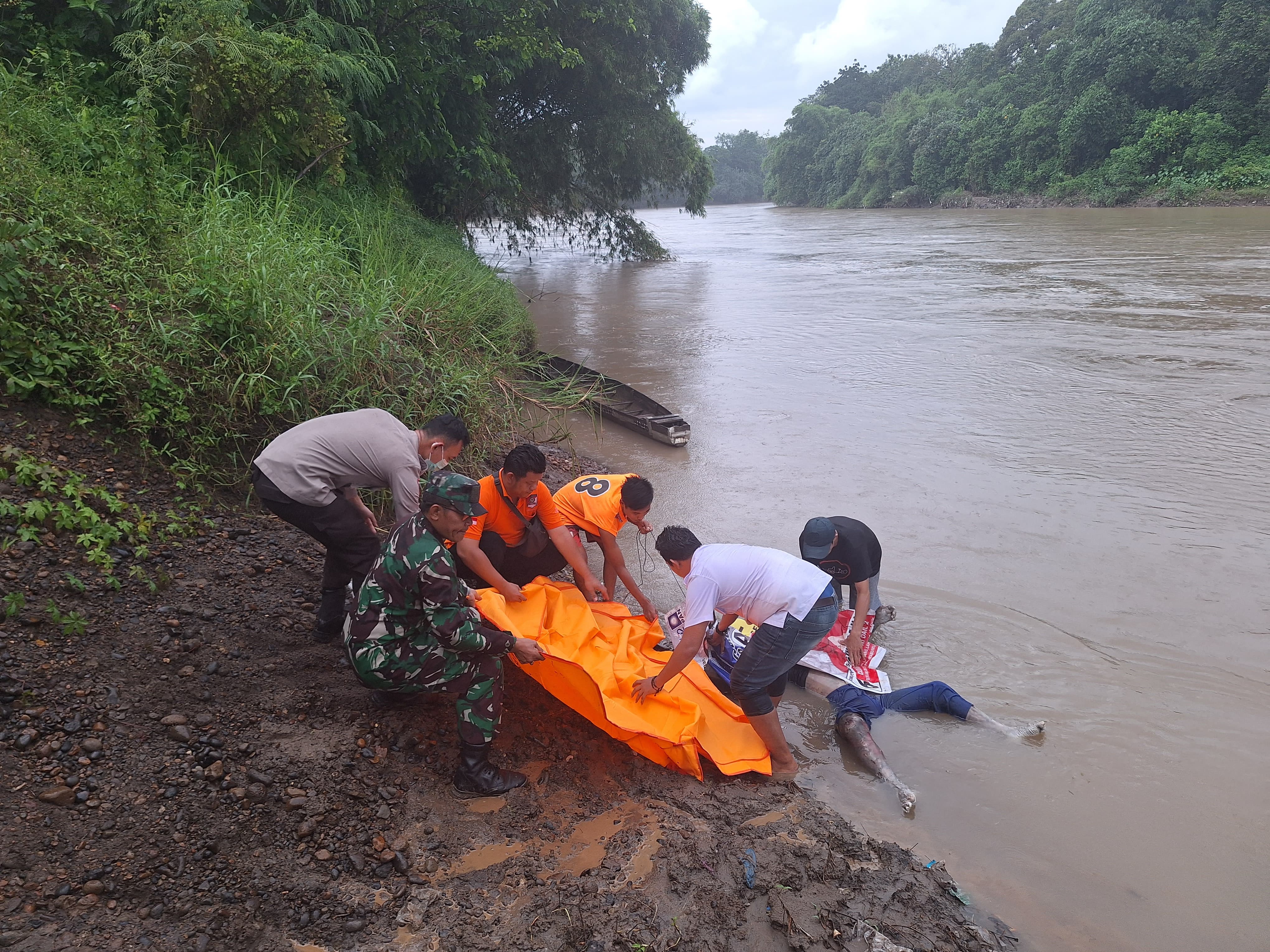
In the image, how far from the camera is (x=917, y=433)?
26.5 ft

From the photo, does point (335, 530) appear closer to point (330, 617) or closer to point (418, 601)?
point (330, 617)

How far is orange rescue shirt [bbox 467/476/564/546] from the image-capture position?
4078 millimetres

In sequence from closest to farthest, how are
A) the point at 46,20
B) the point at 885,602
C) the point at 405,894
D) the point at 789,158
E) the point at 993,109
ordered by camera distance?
the point at 405,894, the point at 885,602, the point at 46,20, the point at 993,109, the point at 789,158

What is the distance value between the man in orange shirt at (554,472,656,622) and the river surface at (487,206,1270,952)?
116 centimetres

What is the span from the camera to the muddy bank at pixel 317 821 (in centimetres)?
237

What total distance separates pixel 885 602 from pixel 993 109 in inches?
1818

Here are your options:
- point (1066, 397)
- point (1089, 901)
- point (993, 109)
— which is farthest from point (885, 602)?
point (993, 109)

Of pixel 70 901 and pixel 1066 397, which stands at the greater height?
pixel 70 901

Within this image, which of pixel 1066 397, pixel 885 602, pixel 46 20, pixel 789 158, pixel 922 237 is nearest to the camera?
pixel 885 602

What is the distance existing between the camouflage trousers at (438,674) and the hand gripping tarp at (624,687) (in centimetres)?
32

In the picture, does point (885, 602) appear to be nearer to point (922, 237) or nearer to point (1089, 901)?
point (1089, 901)

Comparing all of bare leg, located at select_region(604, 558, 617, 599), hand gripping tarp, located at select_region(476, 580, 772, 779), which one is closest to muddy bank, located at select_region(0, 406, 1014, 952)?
hand gripping tarp, located at select_region(476, 580, 772, 779)

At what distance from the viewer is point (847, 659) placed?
4.31 meters

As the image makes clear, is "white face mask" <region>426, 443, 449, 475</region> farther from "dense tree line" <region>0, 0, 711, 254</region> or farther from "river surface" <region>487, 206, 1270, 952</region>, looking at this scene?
"dense tree line" <region>0, 0, 711, 254</region>
